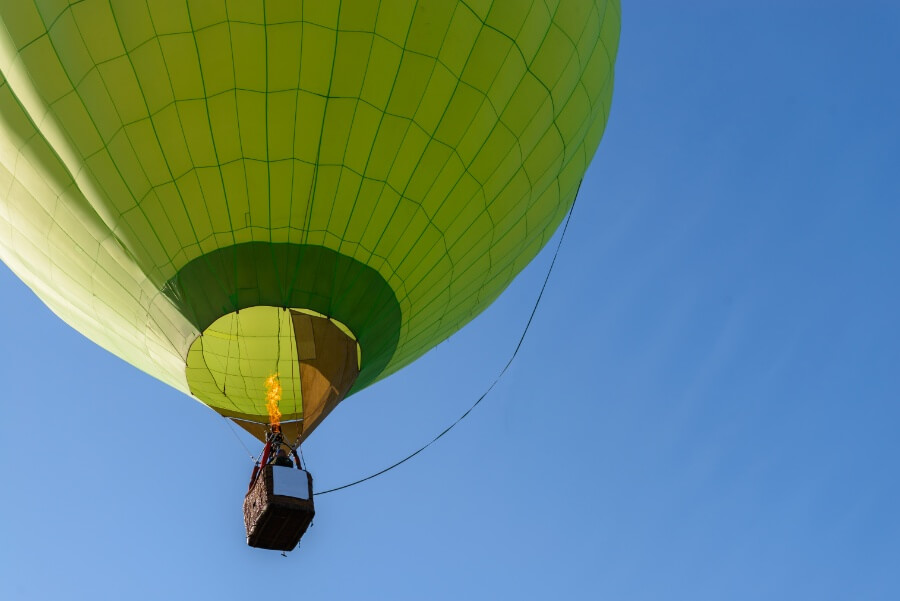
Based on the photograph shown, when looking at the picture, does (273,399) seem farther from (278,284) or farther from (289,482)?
(278,284)

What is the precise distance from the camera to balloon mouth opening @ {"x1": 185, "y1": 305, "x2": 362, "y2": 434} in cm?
838

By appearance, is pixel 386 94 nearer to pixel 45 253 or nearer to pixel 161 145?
pixel 161 145

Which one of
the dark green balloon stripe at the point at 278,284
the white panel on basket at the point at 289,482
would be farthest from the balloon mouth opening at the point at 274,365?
the white panel on basket at the point at 289,482

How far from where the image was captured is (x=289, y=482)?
769cm

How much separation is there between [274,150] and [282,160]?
0.29ft

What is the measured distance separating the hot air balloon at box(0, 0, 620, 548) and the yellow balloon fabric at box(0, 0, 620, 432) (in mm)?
15

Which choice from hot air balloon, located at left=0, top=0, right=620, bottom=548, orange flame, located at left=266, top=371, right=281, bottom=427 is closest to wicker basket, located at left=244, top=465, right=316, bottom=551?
orange flame, located at left=266, top=371, right=281, bottom=427

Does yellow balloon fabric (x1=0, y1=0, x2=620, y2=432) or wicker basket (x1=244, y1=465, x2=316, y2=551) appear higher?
yellow balloon fabric (x1=0, y1=0, x2=620, y2=432)

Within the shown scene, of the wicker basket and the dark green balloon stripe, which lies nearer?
the wicker basket

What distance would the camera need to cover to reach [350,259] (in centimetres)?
783

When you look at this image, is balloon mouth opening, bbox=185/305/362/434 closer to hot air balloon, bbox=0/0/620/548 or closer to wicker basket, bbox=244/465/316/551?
hot air balloon, bbox=0/0/620/548

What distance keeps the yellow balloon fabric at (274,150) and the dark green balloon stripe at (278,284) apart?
0.05 ft

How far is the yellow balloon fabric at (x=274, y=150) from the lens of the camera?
7.06 m

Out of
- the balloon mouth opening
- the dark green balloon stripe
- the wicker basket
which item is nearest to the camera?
the wicker basket
